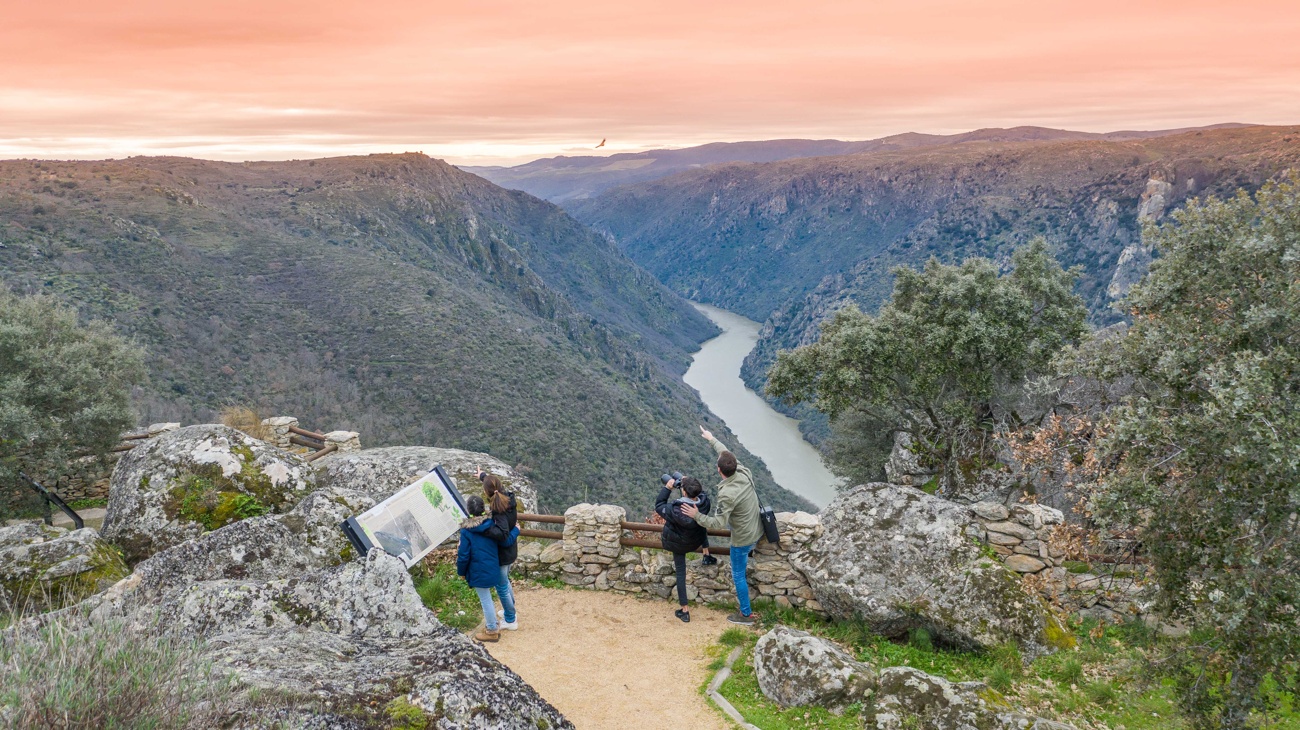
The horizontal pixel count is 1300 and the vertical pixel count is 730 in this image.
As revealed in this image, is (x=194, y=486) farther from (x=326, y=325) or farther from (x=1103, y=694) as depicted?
(x=326, y=325)

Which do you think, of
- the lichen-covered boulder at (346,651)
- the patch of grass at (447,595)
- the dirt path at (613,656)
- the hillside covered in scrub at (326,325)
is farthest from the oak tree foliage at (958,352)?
the hillside covered in scrub at (326,325)

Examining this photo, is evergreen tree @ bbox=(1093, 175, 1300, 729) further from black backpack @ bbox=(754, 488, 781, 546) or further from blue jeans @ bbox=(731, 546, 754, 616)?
blue jeans @ bbox=(731, 546, 754, 616)

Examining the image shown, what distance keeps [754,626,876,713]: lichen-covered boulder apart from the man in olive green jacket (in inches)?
56.3

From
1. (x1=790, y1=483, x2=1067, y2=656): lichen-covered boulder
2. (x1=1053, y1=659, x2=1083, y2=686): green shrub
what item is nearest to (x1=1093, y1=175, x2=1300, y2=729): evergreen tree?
(x1=1053, y1=659, x2=1083, y2=686): green shrub

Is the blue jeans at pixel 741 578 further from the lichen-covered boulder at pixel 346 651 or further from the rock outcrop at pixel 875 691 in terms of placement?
the lichen-covered boulder at pixel 346 651

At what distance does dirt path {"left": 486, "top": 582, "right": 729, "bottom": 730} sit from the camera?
23.5ft

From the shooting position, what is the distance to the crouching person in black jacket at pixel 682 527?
8766 millimetres

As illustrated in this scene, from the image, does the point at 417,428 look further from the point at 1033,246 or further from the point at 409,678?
the point at 409,678

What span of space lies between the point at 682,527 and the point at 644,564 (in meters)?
1.51

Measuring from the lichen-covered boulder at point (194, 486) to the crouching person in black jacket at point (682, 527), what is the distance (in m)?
6.22

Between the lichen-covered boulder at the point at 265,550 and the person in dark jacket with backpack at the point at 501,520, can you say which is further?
the person in dark jacket with backpack at the point at 501,520

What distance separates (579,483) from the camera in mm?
40344

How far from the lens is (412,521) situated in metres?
8.81

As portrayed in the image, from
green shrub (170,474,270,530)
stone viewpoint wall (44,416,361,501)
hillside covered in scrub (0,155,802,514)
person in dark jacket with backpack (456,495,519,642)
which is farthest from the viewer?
hillside covered in scrub (0,155,802,514)
